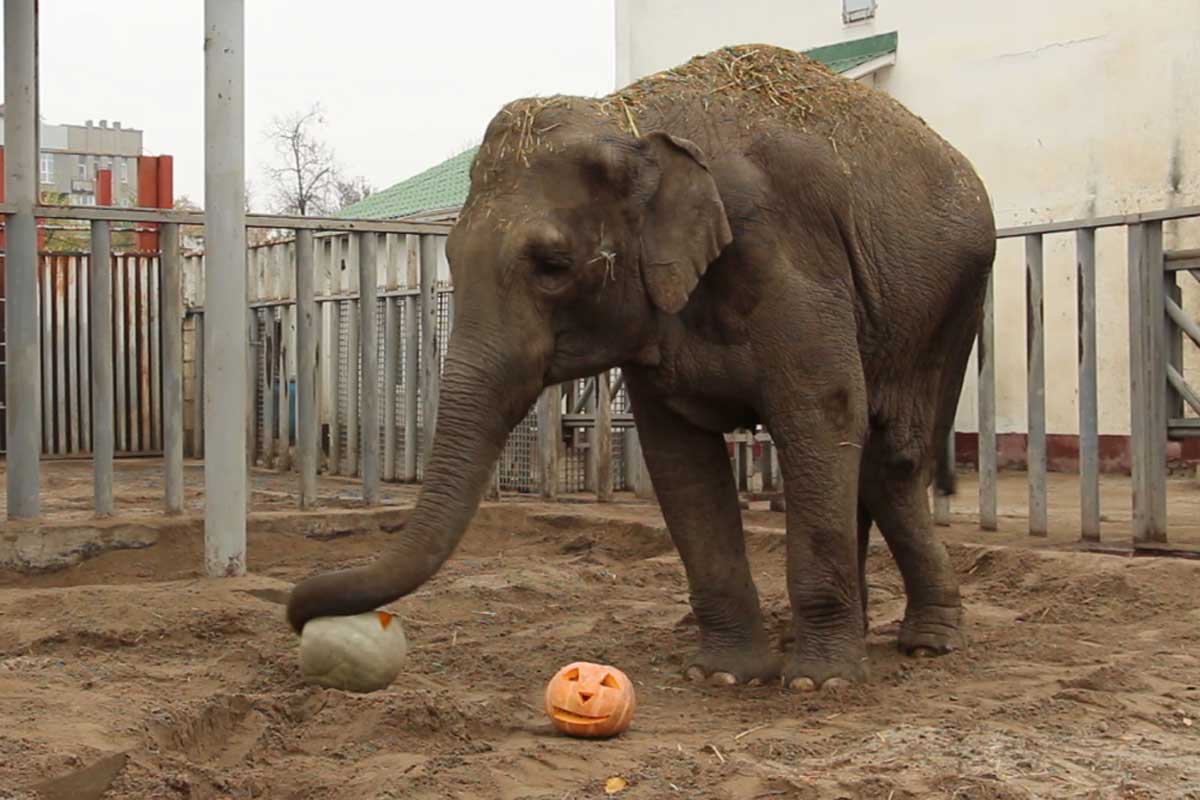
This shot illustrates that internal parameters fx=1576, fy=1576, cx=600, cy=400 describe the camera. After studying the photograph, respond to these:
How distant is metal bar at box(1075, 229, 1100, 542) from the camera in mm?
9023

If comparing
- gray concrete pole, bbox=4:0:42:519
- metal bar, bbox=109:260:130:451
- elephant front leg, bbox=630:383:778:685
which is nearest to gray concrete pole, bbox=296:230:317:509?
gray concrete pole, bbox=4:0:42:519

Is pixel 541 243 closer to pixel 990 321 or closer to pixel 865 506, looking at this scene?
pixel 865 506

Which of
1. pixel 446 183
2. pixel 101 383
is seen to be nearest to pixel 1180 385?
pixel 101 383

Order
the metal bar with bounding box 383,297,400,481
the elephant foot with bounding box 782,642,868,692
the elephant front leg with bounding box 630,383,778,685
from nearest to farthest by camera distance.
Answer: the elephant foot with bounding box 782,642,868,692, the elephant front leg with bounding box 630,383,778,685, the metal bar with bounding box 383,297,400,481

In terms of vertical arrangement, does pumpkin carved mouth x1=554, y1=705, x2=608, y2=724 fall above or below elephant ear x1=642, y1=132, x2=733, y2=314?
below

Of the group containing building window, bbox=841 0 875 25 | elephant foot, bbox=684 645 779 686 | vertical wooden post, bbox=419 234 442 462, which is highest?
building window, bbox=841 0 875 25

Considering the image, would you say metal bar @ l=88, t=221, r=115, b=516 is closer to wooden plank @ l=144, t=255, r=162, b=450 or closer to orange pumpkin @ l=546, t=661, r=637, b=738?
orange pumpkin @ l=546, t=661, r=637, b=738

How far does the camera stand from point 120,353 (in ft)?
53.1

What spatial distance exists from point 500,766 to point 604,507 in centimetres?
657

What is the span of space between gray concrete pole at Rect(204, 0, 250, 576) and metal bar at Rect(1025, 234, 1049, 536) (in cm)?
463

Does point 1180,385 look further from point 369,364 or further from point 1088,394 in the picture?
point 369,364

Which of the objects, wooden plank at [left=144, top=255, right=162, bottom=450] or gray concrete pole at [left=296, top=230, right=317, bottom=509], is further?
wooden plank at [left=144, top=255, right=162, bottom=450]

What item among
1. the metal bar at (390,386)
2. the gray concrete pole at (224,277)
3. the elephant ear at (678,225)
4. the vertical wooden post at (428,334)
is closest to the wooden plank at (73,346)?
the metal bar at (390,386)

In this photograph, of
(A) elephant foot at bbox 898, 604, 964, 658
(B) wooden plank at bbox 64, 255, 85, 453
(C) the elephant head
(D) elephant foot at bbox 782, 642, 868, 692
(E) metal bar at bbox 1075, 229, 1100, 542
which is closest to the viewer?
(C) the elephant head
